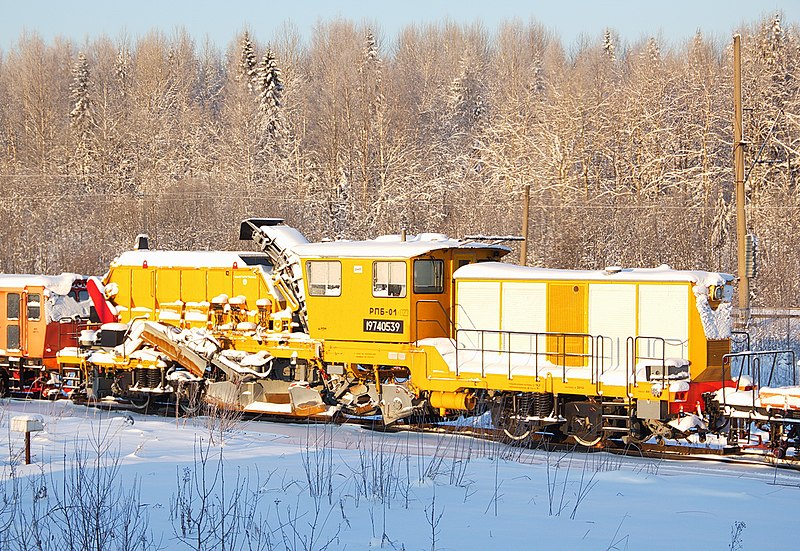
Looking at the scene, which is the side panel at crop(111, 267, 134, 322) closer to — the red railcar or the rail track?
the red railcar

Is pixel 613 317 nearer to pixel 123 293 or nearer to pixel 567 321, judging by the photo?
pixel 567 321

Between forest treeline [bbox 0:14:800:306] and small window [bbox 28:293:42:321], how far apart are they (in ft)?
87.5

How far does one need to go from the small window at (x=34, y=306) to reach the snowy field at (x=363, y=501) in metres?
9.96

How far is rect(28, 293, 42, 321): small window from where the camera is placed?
22.8 metres

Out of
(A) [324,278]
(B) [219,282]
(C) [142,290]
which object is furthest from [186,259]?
(A) [324,278]

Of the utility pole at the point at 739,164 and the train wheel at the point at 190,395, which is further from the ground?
the utility pole at the point at 739,164

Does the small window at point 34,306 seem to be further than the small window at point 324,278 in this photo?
Yes

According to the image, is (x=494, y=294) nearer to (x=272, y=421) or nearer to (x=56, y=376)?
(x=272, y=421)

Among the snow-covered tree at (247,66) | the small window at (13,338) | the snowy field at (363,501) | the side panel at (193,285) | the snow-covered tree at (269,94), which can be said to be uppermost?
the snow-covered tree at (247,66)

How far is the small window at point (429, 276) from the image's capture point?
56.3 ft

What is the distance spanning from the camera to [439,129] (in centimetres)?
7038

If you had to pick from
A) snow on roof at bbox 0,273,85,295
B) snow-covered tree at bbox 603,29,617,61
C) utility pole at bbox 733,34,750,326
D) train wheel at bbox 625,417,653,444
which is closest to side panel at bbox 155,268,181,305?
snow on roof at bbox 0,273,85,295

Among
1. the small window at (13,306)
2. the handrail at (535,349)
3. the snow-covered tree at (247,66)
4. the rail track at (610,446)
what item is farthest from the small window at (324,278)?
the snow-covered tree at (247,66)

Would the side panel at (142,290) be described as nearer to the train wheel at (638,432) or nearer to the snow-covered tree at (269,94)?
the train wheel at (638,432)
